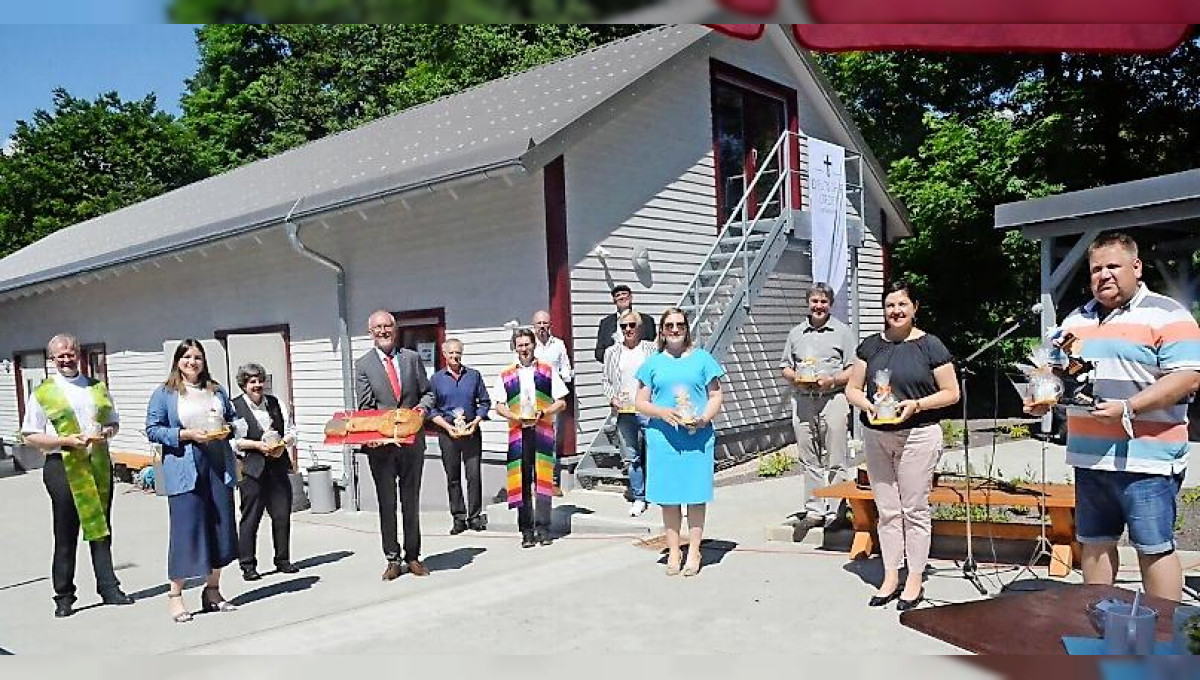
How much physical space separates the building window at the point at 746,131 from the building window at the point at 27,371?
6799 millimetres

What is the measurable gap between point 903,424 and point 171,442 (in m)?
3.63

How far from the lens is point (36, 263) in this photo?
18.3 feet

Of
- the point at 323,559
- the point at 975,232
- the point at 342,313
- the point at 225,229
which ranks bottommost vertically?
the point at 323,559

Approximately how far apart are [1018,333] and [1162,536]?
8.47 feet

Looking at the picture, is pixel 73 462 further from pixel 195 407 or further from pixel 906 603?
pixel 906 603

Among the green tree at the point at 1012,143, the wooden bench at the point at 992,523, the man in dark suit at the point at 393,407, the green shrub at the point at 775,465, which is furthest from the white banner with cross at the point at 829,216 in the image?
the man in dark suit at the point at 393,407

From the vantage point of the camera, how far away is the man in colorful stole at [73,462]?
4332 mm

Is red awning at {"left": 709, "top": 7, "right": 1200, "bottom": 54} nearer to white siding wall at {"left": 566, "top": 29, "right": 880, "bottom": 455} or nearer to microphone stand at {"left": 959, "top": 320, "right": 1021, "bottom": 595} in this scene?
microphone stand at {"left": 959, "top": 320, "right": 1021, "bottom": 595}

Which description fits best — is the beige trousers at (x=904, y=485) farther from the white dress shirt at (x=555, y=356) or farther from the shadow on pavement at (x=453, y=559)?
the shadow on pavement at (x=453, y=559)

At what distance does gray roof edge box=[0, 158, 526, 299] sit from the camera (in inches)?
195

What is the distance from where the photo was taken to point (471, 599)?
489 centimetres

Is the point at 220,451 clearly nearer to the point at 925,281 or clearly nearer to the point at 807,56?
the point at 925,281

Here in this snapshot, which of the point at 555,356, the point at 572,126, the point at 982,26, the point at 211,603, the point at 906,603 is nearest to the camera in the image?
the point at 982,26

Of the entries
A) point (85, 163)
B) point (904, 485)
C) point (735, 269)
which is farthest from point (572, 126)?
point (904, 485)
